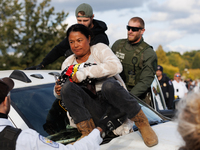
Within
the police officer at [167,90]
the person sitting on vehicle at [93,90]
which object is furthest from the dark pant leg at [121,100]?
the police officer at [167,90]

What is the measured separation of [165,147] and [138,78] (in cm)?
189

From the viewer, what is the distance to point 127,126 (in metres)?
2.32

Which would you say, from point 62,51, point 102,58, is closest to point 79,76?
point 102,58

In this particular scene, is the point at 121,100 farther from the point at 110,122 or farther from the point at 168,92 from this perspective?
the point at 168,92

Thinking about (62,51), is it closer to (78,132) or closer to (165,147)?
(78,132)

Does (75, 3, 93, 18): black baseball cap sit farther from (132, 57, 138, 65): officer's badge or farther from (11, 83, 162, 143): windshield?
A: (11, 83, 162, 143): windshield

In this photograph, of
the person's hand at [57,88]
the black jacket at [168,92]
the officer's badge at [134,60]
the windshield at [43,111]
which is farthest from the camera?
the black jacket at [168,92]

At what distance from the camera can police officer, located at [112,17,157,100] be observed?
3643 mm

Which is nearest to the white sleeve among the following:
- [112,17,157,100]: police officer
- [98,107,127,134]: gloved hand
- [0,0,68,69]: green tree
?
[98,107,127,134]: gloved hand

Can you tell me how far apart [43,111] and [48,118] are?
8 cm

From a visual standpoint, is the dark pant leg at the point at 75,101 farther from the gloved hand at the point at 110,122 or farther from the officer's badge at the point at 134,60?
the officer's badge at the point at 134,60

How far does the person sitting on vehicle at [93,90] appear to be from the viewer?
7.18 ft

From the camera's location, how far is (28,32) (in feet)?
75.7

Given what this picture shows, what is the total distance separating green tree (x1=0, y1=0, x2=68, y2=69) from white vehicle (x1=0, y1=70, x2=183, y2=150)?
742 inches
